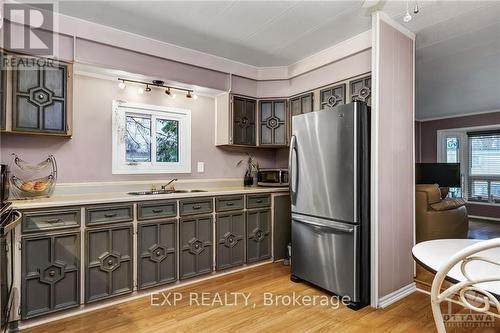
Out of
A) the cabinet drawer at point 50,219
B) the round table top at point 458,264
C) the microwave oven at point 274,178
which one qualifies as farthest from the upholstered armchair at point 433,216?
the cabinet drawer at point 50,219

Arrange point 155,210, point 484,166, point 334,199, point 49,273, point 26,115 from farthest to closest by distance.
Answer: point 484,166 < point 155,210 < point 334,199 < point 26,115 < point 49,273

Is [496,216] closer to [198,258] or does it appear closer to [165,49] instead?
[198,258]

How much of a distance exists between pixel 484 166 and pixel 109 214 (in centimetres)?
804

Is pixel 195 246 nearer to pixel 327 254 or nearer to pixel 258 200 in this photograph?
pixel 258 200

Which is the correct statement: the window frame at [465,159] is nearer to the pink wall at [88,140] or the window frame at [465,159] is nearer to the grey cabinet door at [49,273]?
the pink wall at [88,140]

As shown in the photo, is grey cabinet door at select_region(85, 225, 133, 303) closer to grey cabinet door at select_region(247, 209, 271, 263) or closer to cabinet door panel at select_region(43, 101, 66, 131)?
cabinet door panel at select_region(43, 101, 66, 131)

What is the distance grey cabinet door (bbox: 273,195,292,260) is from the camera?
11.4ft

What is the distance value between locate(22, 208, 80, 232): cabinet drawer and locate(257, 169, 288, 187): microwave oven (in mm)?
2205

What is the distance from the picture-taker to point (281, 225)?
3.53 meters

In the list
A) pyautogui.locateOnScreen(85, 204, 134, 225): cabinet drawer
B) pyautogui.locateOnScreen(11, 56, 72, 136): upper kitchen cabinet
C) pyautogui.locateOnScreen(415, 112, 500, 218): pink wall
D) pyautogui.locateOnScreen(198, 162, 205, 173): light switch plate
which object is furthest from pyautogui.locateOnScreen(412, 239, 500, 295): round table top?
pyautogui.locateOnScreen(415, 112, 500, 218): pink wall

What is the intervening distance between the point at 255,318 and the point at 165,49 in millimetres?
2735

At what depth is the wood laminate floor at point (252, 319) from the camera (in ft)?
6.81

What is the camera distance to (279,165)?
13.8 feet

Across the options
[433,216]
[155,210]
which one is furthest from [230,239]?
[433,216]
